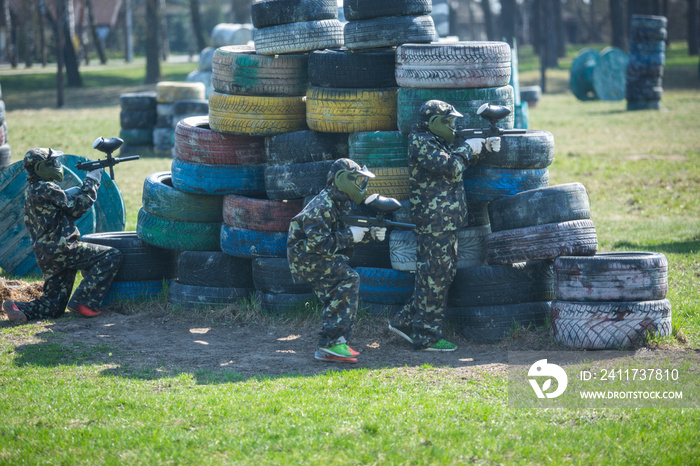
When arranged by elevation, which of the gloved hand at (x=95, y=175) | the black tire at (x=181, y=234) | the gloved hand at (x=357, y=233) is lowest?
the black tire at (x=181, y=234)

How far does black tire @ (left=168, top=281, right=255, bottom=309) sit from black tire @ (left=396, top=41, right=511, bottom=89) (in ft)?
10.4

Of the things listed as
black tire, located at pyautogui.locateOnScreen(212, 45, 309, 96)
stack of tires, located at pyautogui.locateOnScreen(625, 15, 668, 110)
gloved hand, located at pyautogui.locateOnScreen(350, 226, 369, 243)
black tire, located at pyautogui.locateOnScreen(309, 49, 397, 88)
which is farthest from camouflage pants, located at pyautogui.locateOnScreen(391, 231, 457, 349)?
stack of tires, located at pyautogui.locateOnScreen(625, 15, 668, 110)

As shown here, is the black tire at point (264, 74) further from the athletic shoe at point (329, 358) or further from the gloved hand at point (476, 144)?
the athletic shoe at point (329, 358)

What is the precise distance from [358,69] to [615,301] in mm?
3812

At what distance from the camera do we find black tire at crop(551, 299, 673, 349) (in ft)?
23.9

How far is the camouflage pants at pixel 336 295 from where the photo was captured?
764cm

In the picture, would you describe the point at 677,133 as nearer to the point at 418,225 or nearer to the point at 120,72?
the point at 418,225

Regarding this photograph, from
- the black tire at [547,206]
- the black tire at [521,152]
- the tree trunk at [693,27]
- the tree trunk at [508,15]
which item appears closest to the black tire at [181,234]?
the black tire at [521,152]

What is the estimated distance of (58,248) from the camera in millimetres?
8898

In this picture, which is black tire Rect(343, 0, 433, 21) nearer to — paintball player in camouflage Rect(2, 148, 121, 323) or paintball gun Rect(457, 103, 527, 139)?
paintball gun Rect(457, 103, 527, 139)

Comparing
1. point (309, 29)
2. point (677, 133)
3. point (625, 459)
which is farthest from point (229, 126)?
point (677, 133)

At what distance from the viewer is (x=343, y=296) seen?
7.68 metres

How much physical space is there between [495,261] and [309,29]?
3.65 m

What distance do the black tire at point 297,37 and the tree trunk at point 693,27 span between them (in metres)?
46.4
